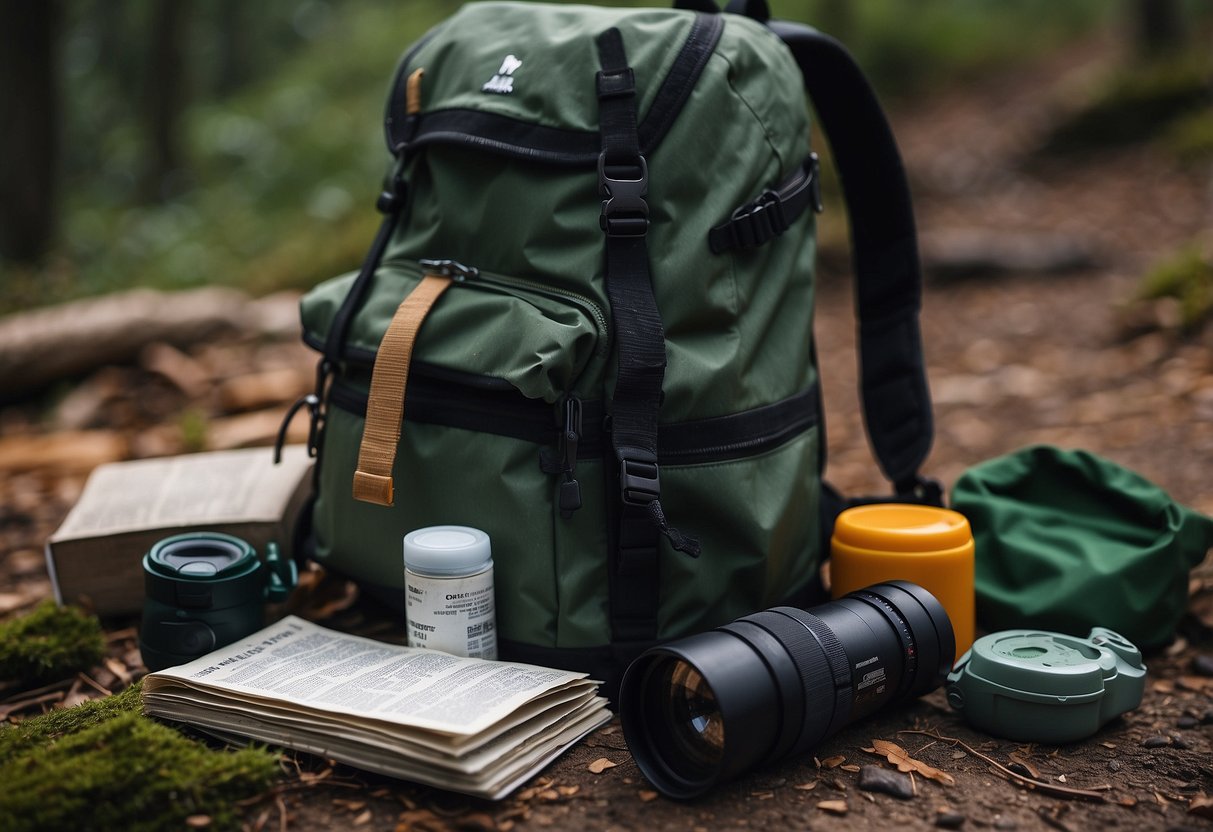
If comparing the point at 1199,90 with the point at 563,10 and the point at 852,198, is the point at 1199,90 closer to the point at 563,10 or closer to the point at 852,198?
the point at 852,198

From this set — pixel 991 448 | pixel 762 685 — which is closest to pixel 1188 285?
pixel 991 448

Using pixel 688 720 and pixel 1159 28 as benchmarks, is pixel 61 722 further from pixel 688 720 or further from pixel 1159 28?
pixel 1159 28

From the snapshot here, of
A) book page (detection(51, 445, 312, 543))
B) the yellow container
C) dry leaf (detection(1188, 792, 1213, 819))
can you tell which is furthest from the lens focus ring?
book page (detection(51, 445, 312, 543))

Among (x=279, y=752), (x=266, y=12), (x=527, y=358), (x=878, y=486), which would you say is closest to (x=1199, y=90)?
(x=878, y=486)

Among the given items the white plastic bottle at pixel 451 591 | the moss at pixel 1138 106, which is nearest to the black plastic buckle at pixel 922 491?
the white plastic bottle at pixel 451 591

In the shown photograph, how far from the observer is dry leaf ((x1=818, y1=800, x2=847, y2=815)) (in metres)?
1.60

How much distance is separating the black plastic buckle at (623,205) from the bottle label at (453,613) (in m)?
0.65

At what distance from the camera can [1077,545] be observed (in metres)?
2.21

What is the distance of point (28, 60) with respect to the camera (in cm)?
618

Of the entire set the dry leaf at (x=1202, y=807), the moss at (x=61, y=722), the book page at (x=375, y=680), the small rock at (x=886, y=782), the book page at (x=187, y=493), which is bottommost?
the dry leaf at (x=1202, y=807)

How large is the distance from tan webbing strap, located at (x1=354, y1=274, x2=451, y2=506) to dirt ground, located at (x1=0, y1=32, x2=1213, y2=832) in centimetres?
48

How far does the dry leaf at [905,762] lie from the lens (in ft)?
5.60

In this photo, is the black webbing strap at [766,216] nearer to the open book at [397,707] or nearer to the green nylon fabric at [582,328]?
the green nylon fabric at [582,328]

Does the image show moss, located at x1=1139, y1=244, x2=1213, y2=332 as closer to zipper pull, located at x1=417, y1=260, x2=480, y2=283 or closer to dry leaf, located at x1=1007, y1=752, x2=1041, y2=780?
dry leaf, located at x1=1007, y1=752, x2=1041, y2=780
